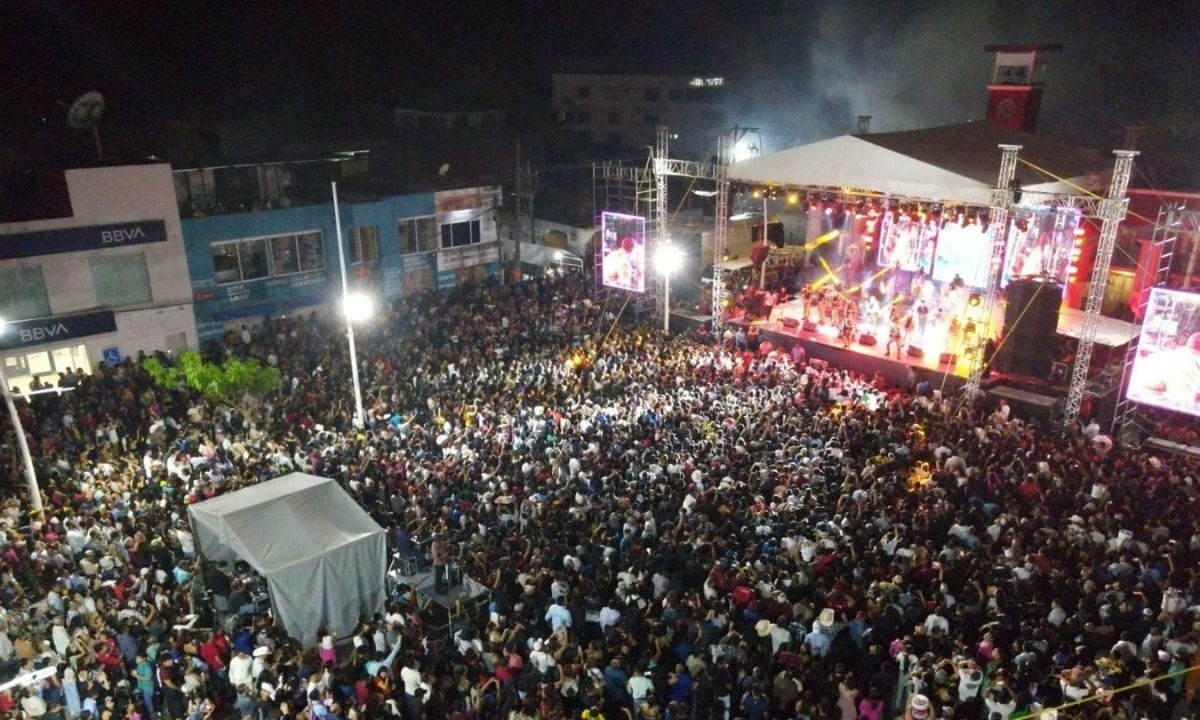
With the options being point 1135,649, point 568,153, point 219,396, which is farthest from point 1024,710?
point 568,153

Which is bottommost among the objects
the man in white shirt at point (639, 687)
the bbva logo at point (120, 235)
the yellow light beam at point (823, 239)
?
the man in white shirt at point (639, 687)

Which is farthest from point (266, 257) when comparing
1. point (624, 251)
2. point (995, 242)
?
point (995, 242)

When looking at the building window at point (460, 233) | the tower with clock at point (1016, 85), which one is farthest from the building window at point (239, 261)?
the tower with clock at point (1016, 85)

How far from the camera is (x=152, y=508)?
11992 mm

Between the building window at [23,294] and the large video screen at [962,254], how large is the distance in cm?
2060

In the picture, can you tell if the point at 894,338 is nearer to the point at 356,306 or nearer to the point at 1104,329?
the point at 1104,329

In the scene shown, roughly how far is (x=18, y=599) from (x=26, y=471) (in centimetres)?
337

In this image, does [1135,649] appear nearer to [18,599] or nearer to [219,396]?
[18,599]

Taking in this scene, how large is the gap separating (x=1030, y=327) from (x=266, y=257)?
18672mm

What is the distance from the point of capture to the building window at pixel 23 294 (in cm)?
1778

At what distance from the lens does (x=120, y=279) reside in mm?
19281

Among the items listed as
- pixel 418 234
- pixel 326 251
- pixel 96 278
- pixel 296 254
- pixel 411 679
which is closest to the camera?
pixel 411 679

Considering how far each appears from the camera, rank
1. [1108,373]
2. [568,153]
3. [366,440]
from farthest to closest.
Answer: [568,153]
[1108,373]
[366,440]

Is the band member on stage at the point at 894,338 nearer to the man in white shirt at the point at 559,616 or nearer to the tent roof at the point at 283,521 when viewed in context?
the man in white shirt at the point at 559,616
